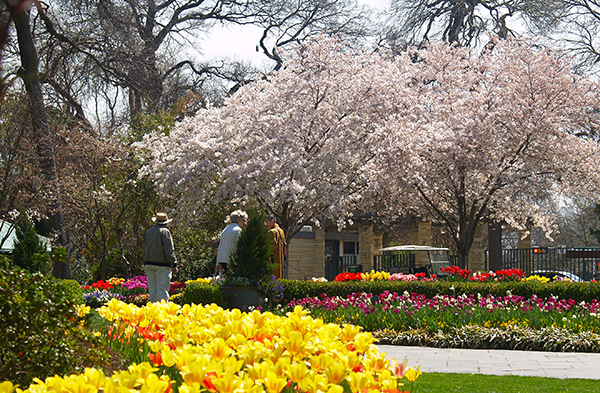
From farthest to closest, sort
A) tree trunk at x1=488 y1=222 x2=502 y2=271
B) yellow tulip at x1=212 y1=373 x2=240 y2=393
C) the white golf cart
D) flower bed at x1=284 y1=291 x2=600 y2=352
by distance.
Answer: tree trunk at x1=488 y1=222 x2=502 y2=271 → the white golf cart → flower bed at x1=284 y1=291 x2=600 y2=352 → yellow tulip at x1=212 y1=373 x2=240 y2=393

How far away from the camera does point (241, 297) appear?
411 inches

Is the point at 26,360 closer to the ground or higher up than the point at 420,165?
closer to the ground

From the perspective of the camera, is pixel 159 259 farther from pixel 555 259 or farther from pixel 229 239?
pixel 555 259

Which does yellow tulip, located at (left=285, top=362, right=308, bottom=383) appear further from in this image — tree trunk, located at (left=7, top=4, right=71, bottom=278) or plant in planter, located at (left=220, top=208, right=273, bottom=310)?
tree trunk, located at (left=7, top=4, right=71, bottom=278)

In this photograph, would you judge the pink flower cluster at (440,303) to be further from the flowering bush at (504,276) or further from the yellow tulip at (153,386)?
the yellow tulip at (153,386)

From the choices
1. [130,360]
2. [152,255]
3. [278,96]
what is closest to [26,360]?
[130,360]

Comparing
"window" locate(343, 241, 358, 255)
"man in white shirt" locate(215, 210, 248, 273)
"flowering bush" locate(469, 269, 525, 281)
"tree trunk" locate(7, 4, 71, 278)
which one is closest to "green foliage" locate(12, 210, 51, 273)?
"tree trunk" locate(7, 4, 71, 278)

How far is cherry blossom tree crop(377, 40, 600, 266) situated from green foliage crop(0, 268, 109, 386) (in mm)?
13986

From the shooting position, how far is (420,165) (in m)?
17.1

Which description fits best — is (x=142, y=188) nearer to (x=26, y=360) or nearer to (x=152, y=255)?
(x=152, y=255)

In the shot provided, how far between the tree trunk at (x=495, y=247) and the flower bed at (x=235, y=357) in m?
20.8

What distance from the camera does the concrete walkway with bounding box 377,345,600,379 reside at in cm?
636

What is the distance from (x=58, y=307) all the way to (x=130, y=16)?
20.7 meters

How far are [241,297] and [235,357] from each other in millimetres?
7549
